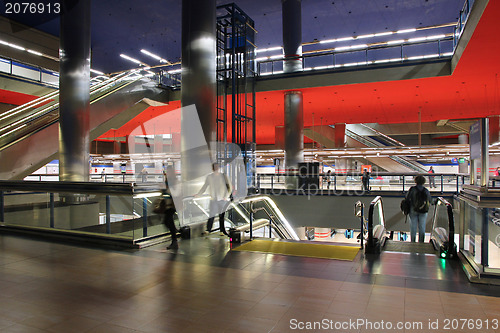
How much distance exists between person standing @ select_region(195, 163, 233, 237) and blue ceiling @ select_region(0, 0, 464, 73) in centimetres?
1637

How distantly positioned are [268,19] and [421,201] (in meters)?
19.1

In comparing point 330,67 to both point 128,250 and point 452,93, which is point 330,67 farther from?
point 128,250

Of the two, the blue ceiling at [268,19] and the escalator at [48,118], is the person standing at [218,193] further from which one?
the blue ceiling at [268,19]

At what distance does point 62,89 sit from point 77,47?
1774 mm

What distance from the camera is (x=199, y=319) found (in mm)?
3477

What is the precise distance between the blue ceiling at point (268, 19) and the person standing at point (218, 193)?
16368mm

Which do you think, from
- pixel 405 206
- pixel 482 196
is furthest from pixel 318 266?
pixel 405 206

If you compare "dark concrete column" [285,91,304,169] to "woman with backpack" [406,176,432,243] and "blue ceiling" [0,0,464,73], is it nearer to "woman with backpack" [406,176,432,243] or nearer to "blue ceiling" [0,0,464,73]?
"blue ceiling" [0,0,464,73]

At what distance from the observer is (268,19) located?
2331 centimetres

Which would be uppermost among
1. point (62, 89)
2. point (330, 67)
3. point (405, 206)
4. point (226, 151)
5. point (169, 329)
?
point (330, 67)

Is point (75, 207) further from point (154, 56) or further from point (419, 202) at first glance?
point (154, 56)

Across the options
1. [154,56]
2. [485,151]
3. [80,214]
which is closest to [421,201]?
[485,151]

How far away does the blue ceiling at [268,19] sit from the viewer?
21156 mm

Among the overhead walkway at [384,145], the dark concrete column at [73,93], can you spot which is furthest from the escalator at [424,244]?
the overhead walkway at [384,145]
